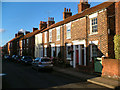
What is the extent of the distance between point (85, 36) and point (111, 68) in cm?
561

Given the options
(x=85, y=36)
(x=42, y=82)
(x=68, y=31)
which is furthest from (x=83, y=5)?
(x=42, y=82)

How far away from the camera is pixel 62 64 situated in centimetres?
1864

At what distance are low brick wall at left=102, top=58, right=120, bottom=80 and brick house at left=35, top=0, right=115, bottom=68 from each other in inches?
64.0

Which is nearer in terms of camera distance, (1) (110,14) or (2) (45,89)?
(2) (45,89)

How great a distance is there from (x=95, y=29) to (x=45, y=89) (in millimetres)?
9106

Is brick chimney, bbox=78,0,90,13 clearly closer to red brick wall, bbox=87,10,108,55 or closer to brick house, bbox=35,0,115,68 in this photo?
brick house, bbox=35,0,115,68

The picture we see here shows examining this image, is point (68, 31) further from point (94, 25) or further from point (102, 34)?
point (102, 34)

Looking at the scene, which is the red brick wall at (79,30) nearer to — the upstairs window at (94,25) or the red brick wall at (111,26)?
the upstairs window at (94,25)

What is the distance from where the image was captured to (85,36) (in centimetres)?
1541

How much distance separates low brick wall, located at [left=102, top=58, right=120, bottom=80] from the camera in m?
10.1

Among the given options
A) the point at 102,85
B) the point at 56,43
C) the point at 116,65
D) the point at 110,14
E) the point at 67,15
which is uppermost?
the point at 67,15

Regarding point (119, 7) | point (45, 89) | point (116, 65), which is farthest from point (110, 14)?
point (45, 89)

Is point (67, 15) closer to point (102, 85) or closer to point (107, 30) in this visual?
point (107, 30)

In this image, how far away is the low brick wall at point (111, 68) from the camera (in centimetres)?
1010
